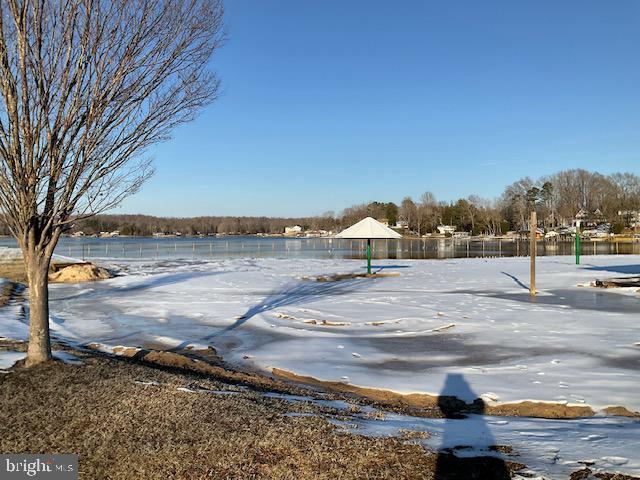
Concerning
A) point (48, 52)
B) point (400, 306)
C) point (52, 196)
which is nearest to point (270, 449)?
point (52, 196)

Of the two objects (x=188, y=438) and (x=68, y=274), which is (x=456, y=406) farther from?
(x=68, y=274)

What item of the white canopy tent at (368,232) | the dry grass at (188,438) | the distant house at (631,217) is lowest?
the dry grass at (188,438)

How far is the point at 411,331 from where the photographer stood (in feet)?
38.4

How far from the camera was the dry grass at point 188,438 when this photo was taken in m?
3.97

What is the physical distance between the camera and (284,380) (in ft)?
26.5

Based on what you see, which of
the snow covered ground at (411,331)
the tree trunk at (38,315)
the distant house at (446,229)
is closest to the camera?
the tree trunk at (38,315)

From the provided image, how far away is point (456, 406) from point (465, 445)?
7.29ft

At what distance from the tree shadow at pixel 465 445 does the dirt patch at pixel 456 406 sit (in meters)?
0.01

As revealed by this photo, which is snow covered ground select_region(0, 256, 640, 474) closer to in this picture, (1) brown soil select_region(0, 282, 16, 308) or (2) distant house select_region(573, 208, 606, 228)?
(1) brown soil select_region(0, 282, 16, 308)

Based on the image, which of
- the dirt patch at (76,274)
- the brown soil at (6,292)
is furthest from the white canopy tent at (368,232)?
the brown soil at (6,292)

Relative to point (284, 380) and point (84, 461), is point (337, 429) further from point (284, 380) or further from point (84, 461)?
point (284, 380)

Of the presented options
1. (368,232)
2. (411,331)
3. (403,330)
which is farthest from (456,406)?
(368,232)

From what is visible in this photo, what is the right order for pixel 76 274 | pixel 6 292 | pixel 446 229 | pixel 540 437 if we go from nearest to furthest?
1. pixel 540 437
2. pixel 6 292
3. pixel 76 274
4. pixel 446 229

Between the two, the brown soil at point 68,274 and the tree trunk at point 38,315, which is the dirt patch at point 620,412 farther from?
the brown soil at point 68,274
